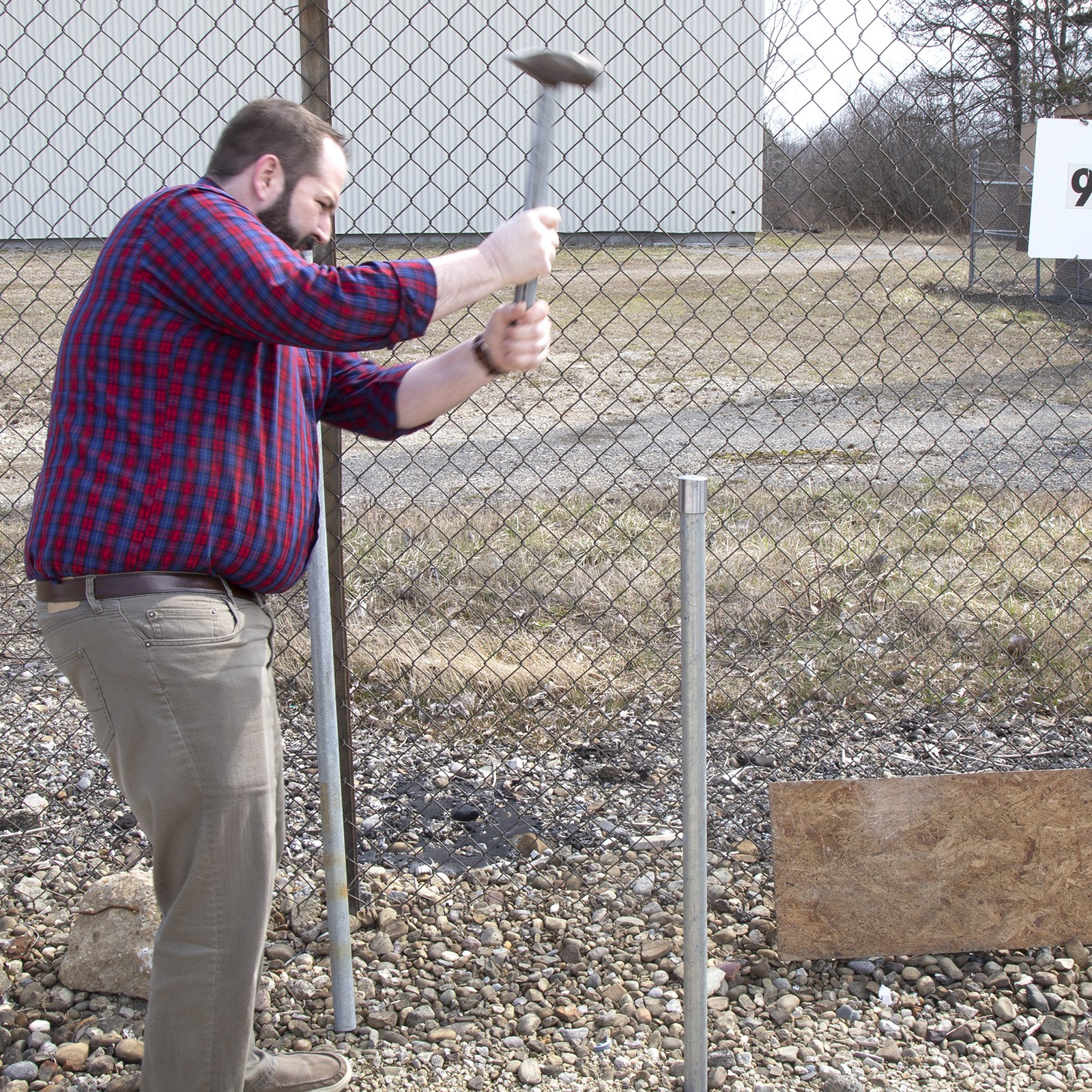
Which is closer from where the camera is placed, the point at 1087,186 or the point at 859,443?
the point at 1087,186

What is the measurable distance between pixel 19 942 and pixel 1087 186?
10.5 feet

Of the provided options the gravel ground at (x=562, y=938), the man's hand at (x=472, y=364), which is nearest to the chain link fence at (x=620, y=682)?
the gravel ground at (x=562, y=938)

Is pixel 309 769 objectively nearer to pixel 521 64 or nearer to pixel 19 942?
pixel 19 942

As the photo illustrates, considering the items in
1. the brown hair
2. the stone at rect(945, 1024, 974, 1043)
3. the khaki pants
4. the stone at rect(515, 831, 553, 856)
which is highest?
the brown hair

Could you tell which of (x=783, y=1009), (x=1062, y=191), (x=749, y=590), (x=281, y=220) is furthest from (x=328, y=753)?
(x=749, y=590)

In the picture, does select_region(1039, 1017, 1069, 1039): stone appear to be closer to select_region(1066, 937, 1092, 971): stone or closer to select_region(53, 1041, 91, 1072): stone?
select_region(1066, 937, 1092, 971): stone

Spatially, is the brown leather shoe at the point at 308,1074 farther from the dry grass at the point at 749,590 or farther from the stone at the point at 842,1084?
the dry grass at the point at 749,590

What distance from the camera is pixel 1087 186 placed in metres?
2.67

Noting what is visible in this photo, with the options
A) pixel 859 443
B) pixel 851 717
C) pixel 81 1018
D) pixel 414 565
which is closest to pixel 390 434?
pixel 81 1018

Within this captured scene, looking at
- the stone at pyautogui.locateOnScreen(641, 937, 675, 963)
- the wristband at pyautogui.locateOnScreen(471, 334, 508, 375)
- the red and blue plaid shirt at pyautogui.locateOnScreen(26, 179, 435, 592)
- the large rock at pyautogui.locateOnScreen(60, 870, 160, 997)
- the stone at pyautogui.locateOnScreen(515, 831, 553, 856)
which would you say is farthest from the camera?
the stone at pyautogui.locateOnScreen(515, 831, 553, 856)

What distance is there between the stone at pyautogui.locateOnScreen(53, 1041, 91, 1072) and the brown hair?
5.82 feet

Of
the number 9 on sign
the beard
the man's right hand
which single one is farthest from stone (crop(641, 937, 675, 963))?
the number 9 on sign

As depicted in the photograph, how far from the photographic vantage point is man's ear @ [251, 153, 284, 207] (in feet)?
5.54

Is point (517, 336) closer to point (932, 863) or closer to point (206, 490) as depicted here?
point (206, 490)
